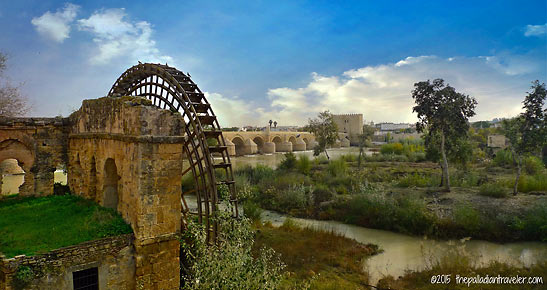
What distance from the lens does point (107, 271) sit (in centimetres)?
542

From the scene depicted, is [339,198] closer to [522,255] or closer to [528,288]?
[522,255]

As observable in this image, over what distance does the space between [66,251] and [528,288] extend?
8433 millimetres

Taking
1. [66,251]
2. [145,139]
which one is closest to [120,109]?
[145,139]

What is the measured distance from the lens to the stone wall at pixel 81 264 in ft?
15.7

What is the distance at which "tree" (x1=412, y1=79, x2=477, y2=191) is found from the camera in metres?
13.2

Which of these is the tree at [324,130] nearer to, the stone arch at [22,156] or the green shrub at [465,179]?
the green shrub at [465,179]

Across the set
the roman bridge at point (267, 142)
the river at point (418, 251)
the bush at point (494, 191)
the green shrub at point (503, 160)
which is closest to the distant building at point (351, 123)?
the roman bridge at point (267, 142)

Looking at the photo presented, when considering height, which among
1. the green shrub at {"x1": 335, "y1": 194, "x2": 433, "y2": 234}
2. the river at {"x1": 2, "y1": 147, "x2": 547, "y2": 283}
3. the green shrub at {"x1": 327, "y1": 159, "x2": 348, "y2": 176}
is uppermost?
the green shrub at {"x1": 327, "y1": 159, "x2": 348, "y2": 176}

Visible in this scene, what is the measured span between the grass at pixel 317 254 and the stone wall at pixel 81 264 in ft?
9.41

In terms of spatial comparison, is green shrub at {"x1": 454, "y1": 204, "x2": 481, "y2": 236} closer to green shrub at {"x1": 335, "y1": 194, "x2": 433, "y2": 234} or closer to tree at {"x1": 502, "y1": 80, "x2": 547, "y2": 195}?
green shrub at {"x1": 335, "y1": 194, "x2": 433, "y2": 234}

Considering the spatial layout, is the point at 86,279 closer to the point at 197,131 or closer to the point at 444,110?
the point at 197,131

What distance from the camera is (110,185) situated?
743cm

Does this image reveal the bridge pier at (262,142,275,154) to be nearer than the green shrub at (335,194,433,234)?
No

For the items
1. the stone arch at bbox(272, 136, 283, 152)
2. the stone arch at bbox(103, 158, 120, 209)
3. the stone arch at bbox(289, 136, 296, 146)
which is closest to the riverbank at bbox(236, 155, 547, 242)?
the stone arch at bbox(103, 158, 120, 209)
